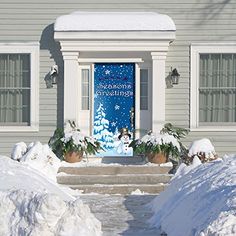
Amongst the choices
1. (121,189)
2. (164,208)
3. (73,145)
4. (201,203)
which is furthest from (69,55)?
(201,203)

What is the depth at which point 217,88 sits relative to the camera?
1561 cm

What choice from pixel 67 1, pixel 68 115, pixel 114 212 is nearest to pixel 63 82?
pixel 68 115

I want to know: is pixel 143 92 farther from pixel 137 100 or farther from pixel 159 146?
pixel 159 146

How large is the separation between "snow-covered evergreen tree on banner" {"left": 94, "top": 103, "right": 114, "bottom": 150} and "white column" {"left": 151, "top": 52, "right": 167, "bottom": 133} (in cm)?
117

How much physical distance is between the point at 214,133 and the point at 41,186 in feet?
20.0

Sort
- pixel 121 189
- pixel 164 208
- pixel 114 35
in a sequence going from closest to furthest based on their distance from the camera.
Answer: pixel 164 208
pixel 121 189
pixel 114 35

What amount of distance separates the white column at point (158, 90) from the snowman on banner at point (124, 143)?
830 mm

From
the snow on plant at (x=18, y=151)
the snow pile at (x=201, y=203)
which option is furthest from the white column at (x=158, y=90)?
the snow pile at (x=201, y=203)

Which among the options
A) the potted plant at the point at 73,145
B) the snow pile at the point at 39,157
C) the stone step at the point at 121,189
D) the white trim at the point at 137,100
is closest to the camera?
the stone step at the point at 121,189

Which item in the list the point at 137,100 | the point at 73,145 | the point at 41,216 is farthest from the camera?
the point at 137,100

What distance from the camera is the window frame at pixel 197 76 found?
50.5 ft

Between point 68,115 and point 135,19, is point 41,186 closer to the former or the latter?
point 68,115

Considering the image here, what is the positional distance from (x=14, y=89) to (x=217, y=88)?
15.0ft

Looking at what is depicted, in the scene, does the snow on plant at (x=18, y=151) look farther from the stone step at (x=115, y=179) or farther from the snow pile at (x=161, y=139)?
the snow pile at (x=161, y=139)
